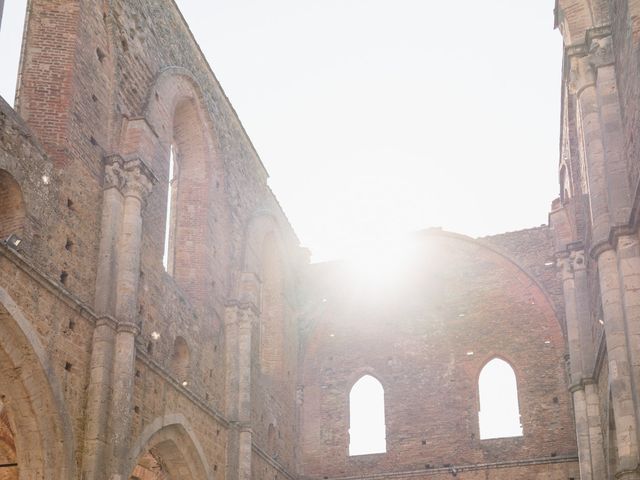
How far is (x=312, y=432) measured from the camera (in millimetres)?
19375

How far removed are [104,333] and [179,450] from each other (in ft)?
9.78

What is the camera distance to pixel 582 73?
465 inches

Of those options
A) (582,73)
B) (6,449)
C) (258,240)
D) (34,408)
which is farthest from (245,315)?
(582,73)

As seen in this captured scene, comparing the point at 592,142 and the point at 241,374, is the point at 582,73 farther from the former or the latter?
the point at 241,374

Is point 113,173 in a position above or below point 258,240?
below

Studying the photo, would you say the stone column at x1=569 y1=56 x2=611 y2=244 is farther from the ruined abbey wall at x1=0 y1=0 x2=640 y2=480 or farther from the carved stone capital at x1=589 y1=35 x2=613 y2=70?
the carved stone capital at x1=589 y1=35 x2=613 y2=70

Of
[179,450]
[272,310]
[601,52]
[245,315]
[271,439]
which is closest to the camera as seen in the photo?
[601,52]

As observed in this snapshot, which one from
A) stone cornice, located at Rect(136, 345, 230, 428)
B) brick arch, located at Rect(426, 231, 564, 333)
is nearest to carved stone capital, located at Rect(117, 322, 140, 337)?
stone cornice, located at Rect(136, 345, 230, 428)

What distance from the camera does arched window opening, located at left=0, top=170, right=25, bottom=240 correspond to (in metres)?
9.52

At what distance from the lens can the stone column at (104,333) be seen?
392 inches

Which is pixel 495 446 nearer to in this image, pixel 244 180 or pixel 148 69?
pixel 244 180

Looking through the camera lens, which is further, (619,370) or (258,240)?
(258,240)

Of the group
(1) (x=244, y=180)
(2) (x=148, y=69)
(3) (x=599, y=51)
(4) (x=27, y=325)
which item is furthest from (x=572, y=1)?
(4) (x=27, y=325)

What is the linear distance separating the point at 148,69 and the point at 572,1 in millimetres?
5696
